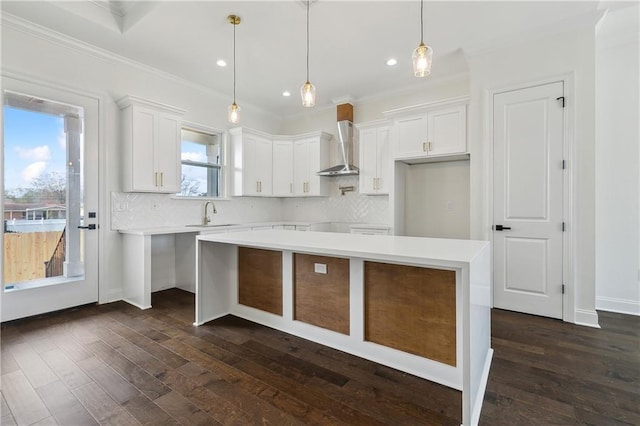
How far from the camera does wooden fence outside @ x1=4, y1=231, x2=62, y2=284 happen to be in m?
2.84

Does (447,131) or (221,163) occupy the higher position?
(447,131)

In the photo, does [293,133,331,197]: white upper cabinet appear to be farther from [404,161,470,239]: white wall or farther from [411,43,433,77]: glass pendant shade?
[411,43,433,77]: glass pendant shade

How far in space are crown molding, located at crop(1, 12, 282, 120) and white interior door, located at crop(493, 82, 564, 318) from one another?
4.20 metres

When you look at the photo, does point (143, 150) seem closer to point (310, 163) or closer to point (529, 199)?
point (310, 163)

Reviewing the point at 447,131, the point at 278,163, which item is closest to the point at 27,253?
the point at 278,163

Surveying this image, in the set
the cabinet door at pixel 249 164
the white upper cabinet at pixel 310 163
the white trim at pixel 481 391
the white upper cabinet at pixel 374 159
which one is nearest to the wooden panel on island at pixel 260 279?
the white trim at pixel 481 391

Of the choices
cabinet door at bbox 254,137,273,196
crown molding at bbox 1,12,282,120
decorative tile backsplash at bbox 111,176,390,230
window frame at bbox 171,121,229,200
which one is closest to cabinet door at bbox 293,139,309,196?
decorative tile backsplash at bbox 111,176,390,230

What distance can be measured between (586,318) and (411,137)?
8.94ft

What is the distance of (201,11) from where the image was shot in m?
2.77

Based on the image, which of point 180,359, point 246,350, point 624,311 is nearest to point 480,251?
point 246,350

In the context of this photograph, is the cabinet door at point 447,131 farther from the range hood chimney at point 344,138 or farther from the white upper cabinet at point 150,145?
the white upper cabinet at point 150,145

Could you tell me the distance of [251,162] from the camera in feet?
16.7

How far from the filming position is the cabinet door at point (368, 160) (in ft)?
15.0

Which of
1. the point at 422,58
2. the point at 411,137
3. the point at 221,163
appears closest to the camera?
the point at 422,58
